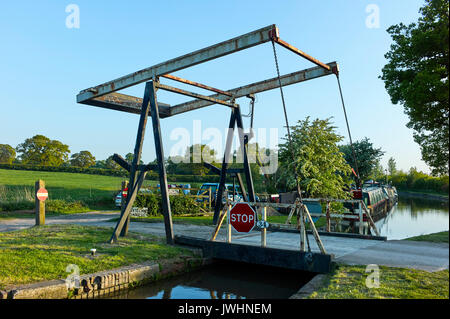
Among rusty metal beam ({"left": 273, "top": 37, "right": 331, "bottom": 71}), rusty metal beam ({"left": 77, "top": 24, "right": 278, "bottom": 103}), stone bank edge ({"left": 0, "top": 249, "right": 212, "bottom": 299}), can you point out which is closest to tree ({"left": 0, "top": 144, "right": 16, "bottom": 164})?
rusty metal beam ({"left": 77, "top": 24, "right": 278, "bottom": 103})

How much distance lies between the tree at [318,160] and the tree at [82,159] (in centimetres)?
7620

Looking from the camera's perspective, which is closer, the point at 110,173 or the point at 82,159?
the point at 110,173

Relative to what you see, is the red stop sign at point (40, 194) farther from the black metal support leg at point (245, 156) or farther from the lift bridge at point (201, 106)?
the black metal support leg at point (245, 156)

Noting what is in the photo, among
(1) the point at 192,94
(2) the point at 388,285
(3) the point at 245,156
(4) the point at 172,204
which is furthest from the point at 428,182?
(4) the point at 172,204

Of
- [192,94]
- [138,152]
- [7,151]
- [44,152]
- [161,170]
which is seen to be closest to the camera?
[161,170]

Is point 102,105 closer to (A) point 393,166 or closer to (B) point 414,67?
(B) point 414,67

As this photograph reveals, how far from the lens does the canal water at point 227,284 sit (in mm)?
6320

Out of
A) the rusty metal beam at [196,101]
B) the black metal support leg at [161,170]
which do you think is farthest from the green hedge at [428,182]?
the black metal support leg at [161,170]

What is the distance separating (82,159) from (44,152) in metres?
19.6

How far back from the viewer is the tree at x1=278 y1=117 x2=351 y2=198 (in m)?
19.4

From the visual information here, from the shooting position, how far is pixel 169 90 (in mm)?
10000

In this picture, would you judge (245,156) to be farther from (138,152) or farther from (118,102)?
(118,102)

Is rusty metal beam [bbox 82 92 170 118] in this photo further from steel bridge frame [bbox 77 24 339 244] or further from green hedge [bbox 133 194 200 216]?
green hedge [bbox 133 194 200 216]
